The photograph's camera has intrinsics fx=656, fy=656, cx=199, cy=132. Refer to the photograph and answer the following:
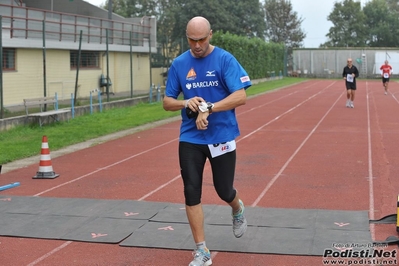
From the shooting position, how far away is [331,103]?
28.4m

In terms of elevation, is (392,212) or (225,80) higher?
(225,80)

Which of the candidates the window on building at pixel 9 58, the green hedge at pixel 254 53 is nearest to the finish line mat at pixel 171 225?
Result: the window on building at pixel 9 58

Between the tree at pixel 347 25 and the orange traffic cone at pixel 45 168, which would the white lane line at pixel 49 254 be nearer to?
the orange traffic cone at pixel 45 168

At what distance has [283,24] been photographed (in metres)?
88.5

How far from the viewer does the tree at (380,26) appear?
83.3 meters

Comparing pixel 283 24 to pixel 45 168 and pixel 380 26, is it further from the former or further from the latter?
pixel 45 168

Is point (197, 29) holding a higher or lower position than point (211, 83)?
higher

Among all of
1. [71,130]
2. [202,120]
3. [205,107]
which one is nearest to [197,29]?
[205,107]

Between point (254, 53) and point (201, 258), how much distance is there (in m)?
45.9

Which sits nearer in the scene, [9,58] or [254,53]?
[9,58]

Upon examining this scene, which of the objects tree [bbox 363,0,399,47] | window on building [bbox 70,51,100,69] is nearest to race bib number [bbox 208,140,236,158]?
window on building [bbox 70,51,100,69]

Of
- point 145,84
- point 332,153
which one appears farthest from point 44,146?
point 145,84

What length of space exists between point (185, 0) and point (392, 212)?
2312 inches

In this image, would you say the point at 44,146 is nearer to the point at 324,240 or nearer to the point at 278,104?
the point at 324,240
